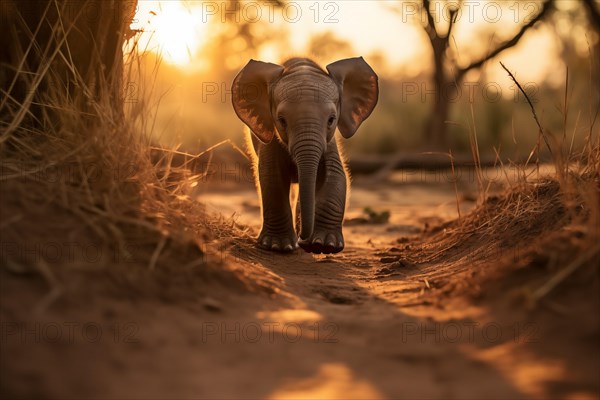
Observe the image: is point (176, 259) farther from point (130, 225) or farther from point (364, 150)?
point (364, 150)

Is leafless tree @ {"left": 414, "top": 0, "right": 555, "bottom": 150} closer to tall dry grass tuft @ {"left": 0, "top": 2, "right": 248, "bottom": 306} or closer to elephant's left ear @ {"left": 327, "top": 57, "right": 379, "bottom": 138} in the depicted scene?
elephant's left ear @ {"left": 327, "top": 57, "right": 379, "bottom": 138}

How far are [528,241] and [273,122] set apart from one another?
244 centimetres

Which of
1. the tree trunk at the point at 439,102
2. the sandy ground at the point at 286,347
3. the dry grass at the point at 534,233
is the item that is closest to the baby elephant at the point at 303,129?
the dry grass at the point at 534,233

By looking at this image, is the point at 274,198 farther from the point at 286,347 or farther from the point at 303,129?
the point at 286,347

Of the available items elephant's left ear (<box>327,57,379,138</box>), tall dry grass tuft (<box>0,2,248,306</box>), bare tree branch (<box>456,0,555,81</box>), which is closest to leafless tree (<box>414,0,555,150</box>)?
bare tree branch (<box>456,0,555,81</box>)

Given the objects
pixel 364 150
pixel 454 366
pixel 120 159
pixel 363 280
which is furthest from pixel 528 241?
pixel 364 150

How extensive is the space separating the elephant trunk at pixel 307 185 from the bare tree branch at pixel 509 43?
8131mm

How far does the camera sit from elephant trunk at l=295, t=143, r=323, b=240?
5.01 meters

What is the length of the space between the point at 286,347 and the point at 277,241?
3.09 meters

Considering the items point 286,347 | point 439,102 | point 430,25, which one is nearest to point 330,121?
point 286,347

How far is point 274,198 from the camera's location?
6.23 m

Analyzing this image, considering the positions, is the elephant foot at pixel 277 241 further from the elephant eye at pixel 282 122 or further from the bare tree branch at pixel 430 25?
the bare tree branch at pixel 430 25

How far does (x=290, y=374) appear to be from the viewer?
2.81m

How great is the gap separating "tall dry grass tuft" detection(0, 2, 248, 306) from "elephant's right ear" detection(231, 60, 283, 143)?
Result: 0.99 metres
